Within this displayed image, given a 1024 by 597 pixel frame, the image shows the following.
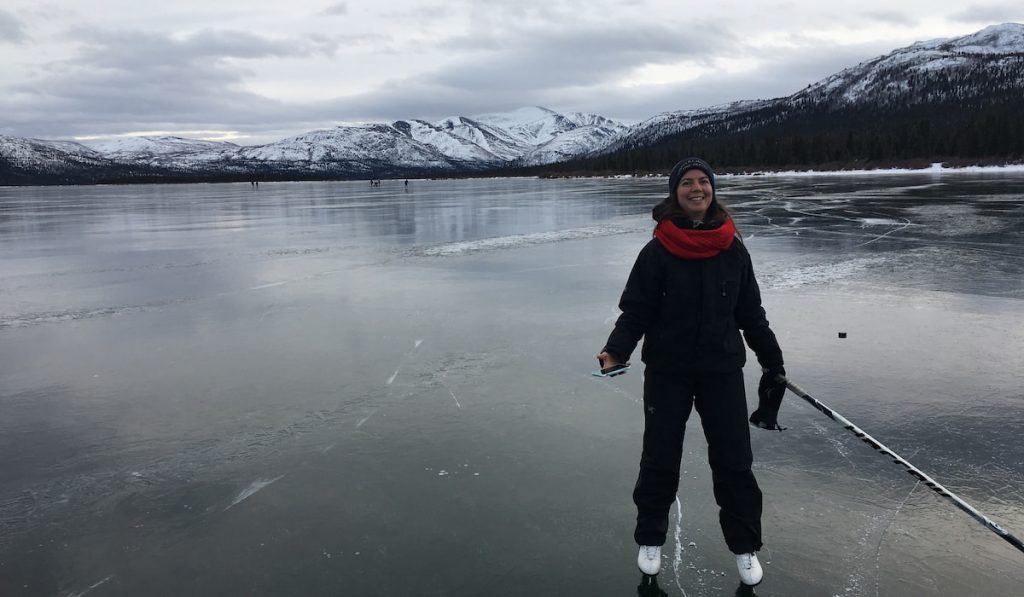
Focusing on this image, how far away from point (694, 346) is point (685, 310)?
17 centimetres

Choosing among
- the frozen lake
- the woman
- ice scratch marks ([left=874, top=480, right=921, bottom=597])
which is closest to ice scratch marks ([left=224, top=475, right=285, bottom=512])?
the frozen lake

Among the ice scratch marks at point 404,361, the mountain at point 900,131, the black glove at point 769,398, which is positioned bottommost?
the ice scratch marks at point 404,361

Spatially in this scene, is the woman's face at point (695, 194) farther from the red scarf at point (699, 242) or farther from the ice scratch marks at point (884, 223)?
the ice scratch marks at point (884, 223)

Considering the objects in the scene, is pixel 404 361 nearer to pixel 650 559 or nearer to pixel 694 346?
pixel 650 559

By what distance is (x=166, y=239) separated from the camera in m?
18.8

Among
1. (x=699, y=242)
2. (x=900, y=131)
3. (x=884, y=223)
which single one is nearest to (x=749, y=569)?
(x=699, y=242)

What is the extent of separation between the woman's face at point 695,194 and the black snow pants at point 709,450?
0.77 meters

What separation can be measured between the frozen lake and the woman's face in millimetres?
1686

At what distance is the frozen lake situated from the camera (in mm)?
3178

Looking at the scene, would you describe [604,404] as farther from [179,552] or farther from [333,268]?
[333,268]

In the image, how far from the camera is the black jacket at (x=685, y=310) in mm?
2992

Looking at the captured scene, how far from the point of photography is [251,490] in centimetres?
395

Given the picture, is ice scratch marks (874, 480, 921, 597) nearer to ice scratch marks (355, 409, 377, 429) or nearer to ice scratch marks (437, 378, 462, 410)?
ice scratch marks (437, 378, 462, 410)

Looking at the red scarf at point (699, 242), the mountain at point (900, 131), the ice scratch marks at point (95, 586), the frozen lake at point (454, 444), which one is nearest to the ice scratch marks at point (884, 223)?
the frozen lake at point (454, 444)
